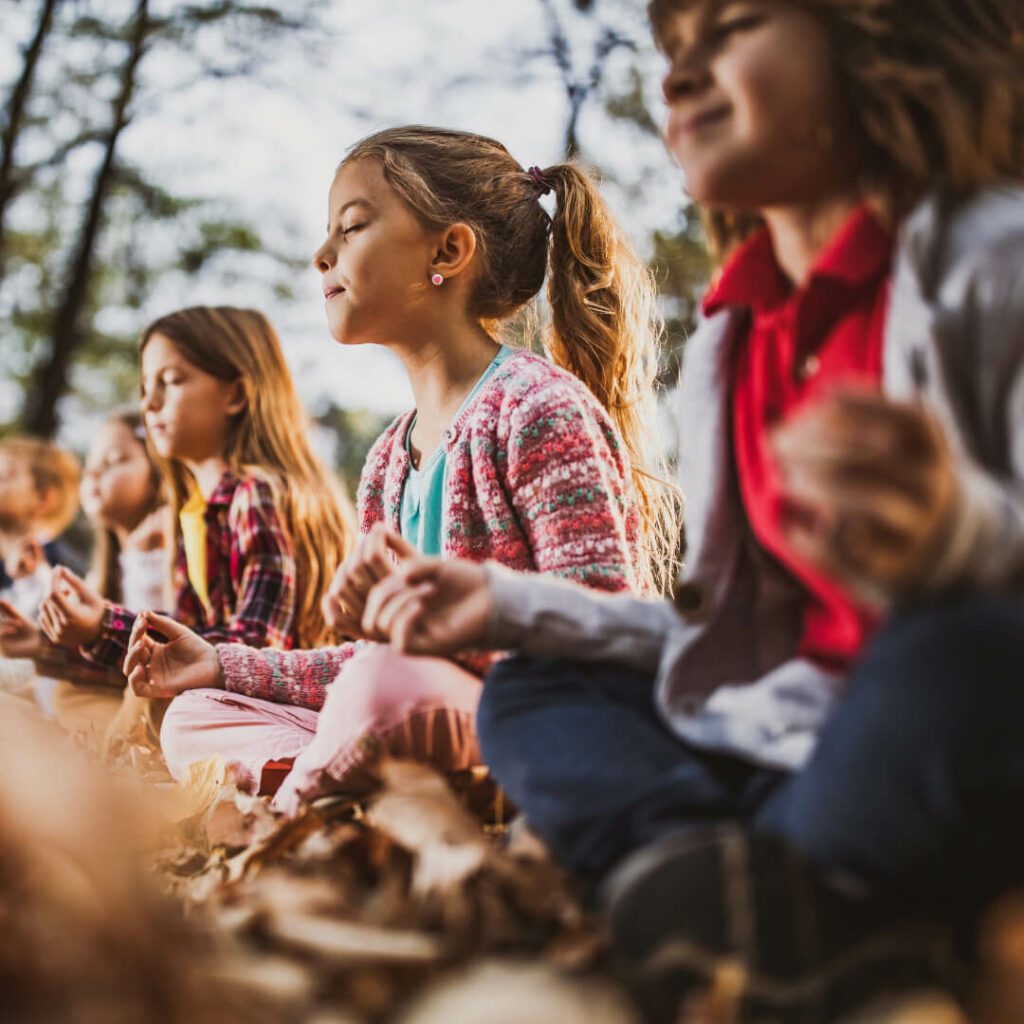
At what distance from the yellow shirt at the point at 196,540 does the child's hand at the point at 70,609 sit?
40 cm

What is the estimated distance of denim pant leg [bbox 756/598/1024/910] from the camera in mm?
781

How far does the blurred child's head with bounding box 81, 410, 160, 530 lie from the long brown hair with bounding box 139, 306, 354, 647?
843 mm

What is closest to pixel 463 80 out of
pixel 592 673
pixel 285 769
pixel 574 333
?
pixel 574 333

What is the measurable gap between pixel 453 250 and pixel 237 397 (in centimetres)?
117

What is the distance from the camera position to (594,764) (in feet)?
3.30

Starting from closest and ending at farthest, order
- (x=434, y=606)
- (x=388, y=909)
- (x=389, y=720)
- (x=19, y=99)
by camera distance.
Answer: (x=388, y=909) → (x=434, y=606) → (x=389, y=720) → (x=19, y=99)

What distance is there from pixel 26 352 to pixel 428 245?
29.0 ft

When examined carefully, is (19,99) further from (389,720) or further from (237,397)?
(389,720)

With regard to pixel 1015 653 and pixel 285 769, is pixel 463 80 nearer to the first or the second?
pixel 285 769

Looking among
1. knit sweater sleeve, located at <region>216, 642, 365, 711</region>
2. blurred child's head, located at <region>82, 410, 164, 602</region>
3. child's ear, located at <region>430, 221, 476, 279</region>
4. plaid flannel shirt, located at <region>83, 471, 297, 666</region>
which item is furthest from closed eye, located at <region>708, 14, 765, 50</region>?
blurred child's head, located at <region>82, 410, 164, 602</region>

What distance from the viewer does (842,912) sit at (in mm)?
793

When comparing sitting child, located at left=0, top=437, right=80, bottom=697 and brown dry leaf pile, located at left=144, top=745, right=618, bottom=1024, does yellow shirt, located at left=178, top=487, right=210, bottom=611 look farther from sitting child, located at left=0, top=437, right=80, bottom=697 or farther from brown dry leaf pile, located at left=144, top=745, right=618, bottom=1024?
brown dry leaf pile, located at left=144, top=745, right=618, bottom=1024

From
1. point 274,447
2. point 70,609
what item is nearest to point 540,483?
point 70,609

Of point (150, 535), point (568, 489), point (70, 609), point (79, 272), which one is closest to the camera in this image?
point (568, 489)
